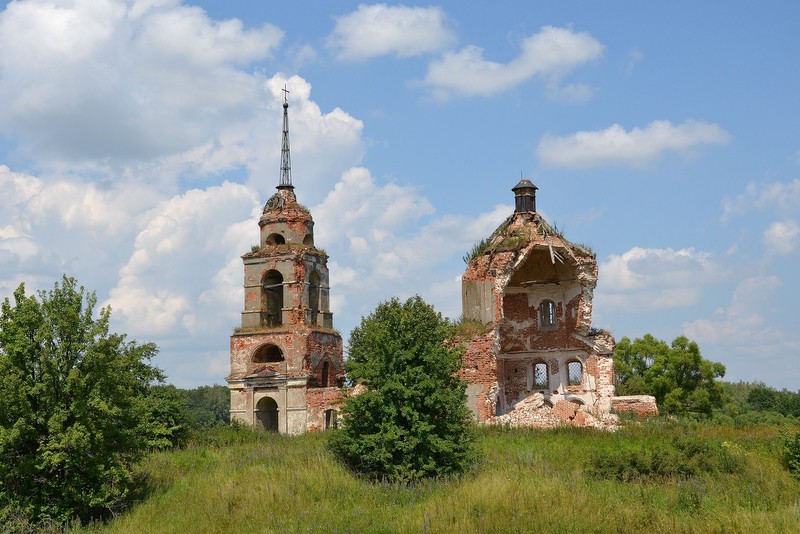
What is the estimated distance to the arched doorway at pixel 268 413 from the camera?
37603 mm

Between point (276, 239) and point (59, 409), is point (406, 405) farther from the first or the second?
point (276, 239)

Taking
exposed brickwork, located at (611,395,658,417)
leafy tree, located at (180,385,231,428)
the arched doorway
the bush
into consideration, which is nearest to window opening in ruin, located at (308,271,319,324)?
the arched doorway

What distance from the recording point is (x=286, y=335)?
121 ft

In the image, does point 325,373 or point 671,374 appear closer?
point 325,373

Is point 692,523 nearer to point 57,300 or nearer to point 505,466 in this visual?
point 505,466

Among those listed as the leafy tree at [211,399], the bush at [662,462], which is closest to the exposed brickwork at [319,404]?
the bush at [662,462]

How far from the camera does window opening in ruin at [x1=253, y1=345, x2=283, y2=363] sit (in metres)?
37.8

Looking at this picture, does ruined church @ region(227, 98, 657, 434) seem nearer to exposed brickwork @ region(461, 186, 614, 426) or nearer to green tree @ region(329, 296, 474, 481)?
exposed brickwork @ region(461, 186, 614, 426)

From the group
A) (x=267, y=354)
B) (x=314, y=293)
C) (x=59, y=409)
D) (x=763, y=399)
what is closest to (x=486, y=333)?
(x=314, y=293)

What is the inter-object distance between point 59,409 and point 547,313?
21.4 meters

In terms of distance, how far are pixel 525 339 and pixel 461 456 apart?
626 inches

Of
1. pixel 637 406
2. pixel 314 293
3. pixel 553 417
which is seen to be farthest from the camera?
A: pixel 314 293

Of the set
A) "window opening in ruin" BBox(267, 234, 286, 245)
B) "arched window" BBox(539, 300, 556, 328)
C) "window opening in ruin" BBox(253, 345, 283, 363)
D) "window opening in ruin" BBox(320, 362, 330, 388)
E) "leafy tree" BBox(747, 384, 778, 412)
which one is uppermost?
"window opening in ruin" BBox(267, 234, 286, 245)

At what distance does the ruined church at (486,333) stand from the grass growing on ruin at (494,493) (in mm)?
4970
